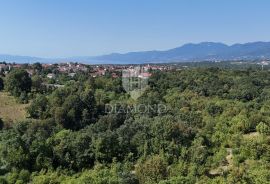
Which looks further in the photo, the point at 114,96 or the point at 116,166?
the point at 114,96

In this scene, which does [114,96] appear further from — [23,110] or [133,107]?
[23,110]

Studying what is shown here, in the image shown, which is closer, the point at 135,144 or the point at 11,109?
the point at 135,144

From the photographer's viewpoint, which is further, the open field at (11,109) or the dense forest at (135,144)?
the open field at (11,109)

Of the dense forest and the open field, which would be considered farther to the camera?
the open field

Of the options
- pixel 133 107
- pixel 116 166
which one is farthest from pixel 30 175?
pixel 133 107
